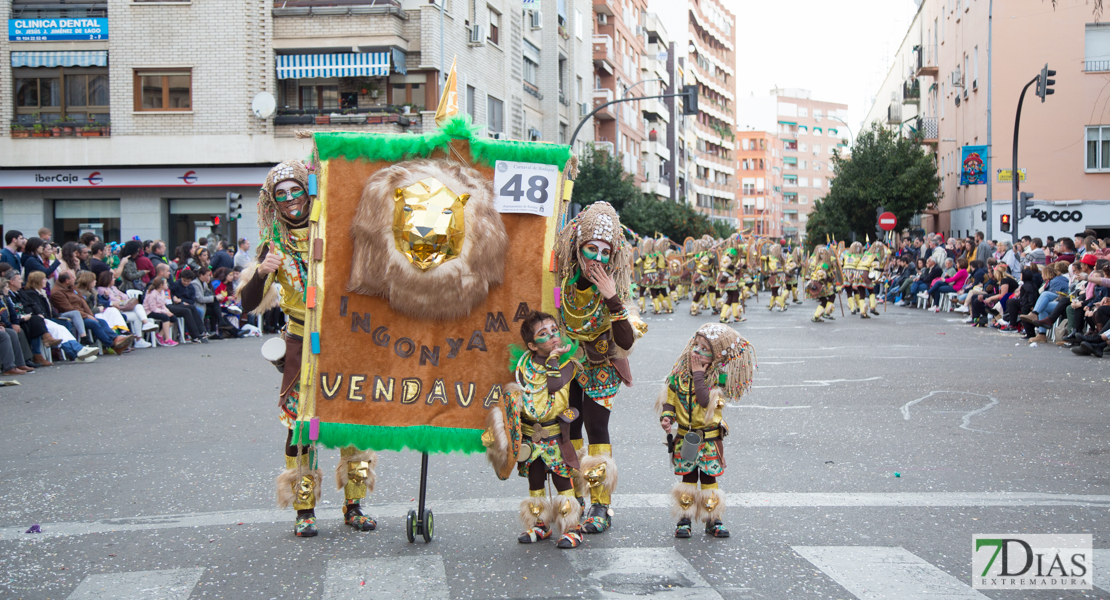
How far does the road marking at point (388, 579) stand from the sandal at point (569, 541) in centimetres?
60

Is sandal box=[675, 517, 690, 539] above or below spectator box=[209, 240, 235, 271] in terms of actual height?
below

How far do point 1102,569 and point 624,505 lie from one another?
244cm

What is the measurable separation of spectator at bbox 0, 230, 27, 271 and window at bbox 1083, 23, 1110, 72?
108 feet

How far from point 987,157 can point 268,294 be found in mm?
30172

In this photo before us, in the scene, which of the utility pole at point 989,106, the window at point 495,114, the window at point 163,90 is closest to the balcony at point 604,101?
the window at point 495,114

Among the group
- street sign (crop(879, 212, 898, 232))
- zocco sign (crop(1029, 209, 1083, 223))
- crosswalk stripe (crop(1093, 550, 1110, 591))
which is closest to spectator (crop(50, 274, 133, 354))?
crosswalk stripe (crop(1093, 550, 1110, 591))

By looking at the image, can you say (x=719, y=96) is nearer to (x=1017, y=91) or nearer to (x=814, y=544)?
(x=1017, y=91)

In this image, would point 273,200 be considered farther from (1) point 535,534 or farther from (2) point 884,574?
(2) point 884,574

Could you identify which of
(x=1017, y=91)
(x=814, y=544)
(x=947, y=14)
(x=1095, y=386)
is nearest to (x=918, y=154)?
(x=947, y=14)

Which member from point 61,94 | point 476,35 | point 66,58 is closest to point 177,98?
point 66,58

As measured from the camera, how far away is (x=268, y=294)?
5.27 m

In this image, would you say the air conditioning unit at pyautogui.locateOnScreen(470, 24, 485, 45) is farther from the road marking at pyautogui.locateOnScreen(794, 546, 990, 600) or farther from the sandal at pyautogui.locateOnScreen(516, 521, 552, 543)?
the road marking at pyautogui.locateOnScreen(794, 546, 990, 600)

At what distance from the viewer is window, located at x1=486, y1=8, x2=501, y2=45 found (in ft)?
119

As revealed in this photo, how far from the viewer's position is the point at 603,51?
5447cm
